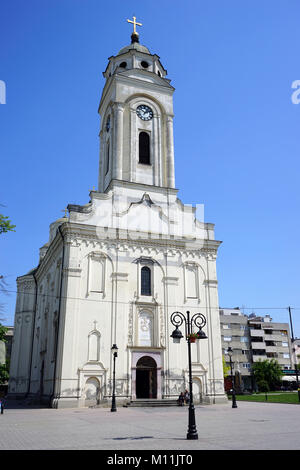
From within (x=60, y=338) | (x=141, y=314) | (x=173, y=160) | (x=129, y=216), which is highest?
(x=173, y=160)

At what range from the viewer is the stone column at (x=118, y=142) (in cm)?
3669

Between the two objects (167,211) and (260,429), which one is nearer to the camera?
(260,429)

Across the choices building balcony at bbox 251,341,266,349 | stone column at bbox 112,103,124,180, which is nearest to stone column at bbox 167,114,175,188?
stone column at bbox 112,103,124,180

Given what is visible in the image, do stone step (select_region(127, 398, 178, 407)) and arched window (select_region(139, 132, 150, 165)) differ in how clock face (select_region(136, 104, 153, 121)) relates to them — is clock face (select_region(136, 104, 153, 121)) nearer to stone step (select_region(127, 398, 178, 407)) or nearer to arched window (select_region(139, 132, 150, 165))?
arched window (select_region(139, 132, 150, 165))

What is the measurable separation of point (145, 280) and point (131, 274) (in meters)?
1.40

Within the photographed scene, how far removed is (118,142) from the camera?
37531mm

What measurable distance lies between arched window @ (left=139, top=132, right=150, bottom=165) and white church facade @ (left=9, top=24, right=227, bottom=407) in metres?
0.10

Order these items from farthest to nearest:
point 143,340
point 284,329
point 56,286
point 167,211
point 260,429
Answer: point 284,329
point 167,211
point 56,286
point 143,340
point 260,429

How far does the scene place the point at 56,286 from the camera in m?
34.2

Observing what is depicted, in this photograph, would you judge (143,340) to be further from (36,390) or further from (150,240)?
(36,390)

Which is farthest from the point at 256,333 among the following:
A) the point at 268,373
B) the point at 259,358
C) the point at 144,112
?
the point at 144,112

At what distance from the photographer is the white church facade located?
2975 centimetres

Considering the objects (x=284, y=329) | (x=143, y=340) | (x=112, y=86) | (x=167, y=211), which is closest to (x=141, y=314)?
(x=143, y=340)
